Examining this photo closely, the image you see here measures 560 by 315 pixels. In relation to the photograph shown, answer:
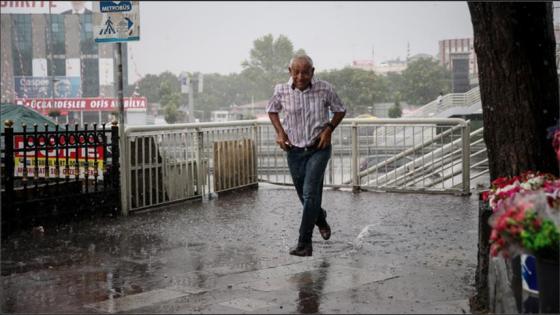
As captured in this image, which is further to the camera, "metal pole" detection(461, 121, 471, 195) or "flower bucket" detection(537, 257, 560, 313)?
"metal pole" detection(461, 121, 471, 195)

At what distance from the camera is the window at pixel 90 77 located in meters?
37.1

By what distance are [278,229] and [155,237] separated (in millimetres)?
1437

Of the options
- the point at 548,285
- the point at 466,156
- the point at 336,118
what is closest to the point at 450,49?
the point at 466,156

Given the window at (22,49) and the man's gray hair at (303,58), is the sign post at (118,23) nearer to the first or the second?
the man's gray hair at (303,58)

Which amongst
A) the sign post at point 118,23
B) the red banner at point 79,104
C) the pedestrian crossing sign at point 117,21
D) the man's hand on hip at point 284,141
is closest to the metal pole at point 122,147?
the sign post at point 118,23

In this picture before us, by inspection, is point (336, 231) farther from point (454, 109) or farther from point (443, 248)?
point (454, 109)

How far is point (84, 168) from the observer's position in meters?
9.55

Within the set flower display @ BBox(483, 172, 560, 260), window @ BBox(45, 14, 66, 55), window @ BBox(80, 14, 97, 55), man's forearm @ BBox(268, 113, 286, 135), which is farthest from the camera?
window @ BBox(80, 14, 97, 55)

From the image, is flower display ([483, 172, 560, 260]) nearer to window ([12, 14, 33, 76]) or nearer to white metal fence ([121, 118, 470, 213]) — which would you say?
white metal fence ([121, 118, 470, 213])

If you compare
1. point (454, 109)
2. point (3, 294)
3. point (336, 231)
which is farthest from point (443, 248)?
point (454, 109)

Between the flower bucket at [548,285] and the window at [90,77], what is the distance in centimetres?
3505

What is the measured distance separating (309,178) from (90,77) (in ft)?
108

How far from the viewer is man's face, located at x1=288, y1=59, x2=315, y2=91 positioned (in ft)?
21.7

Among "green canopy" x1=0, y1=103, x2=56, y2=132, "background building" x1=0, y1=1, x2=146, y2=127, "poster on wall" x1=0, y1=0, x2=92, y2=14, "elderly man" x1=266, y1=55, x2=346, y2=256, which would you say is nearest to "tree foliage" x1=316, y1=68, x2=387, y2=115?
"green canopy" x1=0, y1=103, x2=56, y2=132
